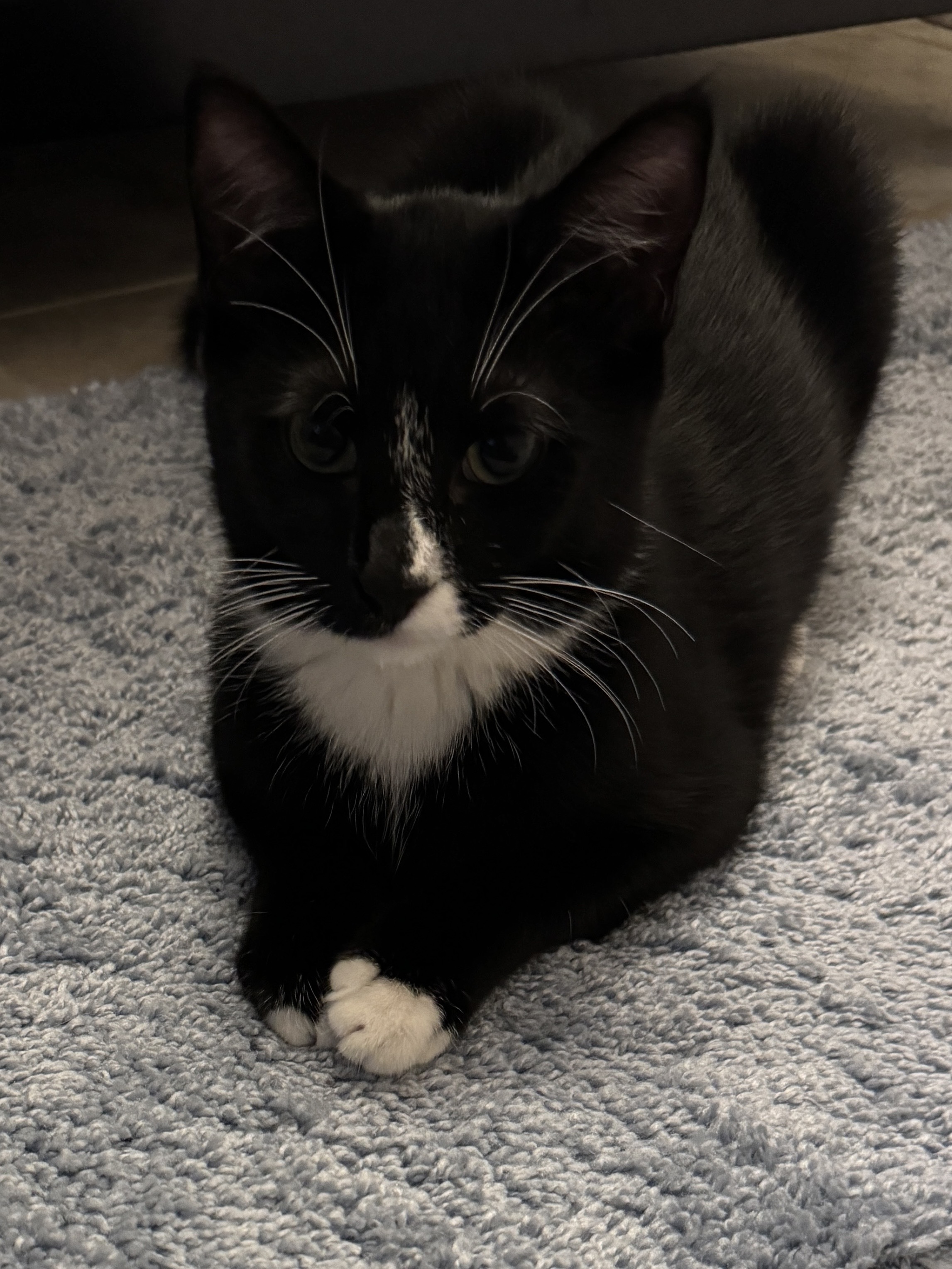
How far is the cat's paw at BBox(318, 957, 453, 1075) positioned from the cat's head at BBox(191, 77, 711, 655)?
26 centimetres

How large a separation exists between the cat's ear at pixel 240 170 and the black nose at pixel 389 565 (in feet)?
0.74

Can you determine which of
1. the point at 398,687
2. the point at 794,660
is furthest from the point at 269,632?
the point at 794,660

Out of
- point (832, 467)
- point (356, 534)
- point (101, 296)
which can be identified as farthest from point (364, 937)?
point (101, 296)

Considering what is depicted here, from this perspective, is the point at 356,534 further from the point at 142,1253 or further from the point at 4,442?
the point at 4,442

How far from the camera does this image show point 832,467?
1.49m

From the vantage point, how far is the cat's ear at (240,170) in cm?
89

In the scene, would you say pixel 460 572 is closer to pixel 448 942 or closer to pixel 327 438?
pixel 327 438

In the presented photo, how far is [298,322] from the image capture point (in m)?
0.92

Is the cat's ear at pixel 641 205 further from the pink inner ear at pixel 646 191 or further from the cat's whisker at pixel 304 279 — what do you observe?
the cat's whisker at pixel 304 279

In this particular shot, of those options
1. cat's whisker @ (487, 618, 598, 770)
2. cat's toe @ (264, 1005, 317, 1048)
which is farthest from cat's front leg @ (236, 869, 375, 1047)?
cat's whisker @ (487, 618, 598, 770)

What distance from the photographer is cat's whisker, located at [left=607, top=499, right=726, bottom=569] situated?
0.99m

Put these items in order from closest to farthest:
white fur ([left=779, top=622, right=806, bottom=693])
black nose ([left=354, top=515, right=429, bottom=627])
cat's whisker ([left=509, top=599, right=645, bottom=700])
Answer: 1. black nose ([left=354, top=515, right=429, bottom=627])
2. cat's whisker ([left=509, top=599, right=645, bottom=700])
3. white fur ([left=779, top=622, right=806, bottom=693])

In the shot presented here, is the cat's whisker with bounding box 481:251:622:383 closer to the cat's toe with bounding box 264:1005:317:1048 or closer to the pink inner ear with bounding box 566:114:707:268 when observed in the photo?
the pink inner ear with bounding box 566:114:707:268

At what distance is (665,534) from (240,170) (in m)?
0.43
